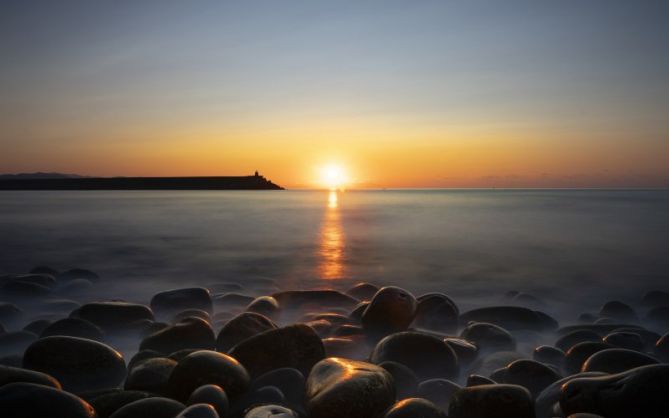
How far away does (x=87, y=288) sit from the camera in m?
9.74

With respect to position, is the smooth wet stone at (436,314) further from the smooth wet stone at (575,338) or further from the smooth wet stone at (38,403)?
the smooth wet stone at (38,403)

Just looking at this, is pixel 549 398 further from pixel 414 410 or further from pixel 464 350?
pixel 464 350

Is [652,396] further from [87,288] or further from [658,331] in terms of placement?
[87,288]

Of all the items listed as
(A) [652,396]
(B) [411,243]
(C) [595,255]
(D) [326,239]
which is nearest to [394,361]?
(A) [652,396]

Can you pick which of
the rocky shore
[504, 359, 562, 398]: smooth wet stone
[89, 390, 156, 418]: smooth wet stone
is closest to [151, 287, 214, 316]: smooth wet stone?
the rocky shore

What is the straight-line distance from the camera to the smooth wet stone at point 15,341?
5.15m

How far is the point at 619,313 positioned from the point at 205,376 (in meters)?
6.65

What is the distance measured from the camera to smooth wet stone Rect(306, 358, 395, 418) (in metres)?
3.12

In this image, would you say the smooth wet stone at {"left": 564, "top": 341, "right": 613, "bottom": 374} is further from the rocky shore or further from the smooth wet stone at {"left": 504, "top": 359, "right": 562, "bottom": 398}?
the smooth wet stone at {"left": 504, "top": 359, "right": 562, "bottom": 398}

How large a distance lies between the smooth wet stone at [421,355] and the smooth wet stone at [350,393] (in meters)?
0.97

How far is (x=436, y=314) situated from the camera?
21.9 feet

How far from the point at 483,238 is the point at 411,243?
3750mm

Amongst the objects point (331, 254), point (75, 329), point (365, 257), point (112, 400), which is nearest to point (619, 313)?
point (112, 400)

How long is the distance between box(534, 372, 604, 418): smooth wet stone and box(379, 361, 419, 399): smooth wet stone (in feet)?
3.02
